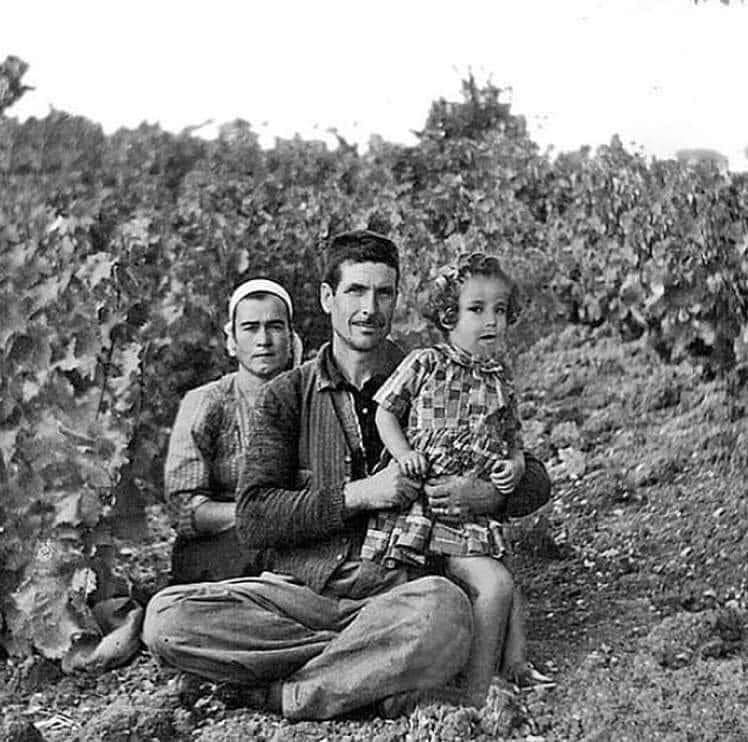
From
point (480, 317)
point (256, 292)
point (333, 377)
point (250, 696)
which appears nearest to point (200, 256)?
point (256, 292)

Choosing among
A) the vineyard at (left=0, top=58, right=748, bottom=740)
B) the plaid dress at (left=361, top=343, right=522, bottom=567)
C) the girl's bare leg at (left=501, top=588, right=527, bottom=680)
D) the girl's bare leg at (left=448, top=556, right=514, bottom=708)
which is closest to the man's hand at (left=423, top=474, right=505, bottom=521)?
the plaid dress at (left=361, top=343, right=522, bottom=567)

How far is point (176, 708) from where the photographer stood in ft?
11.6

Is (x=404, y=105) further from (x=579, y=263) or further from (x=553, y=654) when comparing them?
(x=553, y=654)

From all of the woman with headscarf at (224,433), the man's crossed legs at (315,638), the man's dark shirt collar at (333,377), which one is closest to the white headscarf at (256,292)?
the woman with headscarf at (224,433)

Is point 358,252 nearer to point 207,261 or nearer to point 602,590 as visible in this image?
point 207,261

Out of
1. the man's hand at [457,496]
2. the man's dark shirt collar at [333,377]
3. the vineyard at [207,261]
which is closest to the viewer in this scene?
the man's hand at [457,496]

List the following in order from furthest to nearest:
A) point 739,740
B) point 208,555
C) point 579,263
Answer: point 579,263, point 208,555, point 739,740

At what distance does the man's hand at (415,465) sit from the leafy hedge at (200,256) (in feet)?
1.41

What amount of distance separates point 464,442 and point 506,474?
0.42ft

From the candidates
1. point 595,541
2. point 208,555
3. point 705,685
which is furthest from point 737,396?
point 208,555

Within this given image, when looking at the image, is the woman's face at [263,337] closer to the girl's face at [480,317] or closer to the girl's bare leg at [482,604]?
the girl's face at [480,317]

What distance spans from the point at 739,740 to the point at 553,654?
478 millimetres

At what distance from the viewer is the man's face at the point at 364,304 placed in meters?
3.57

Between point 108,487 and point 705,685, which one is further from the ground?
point 108,487
